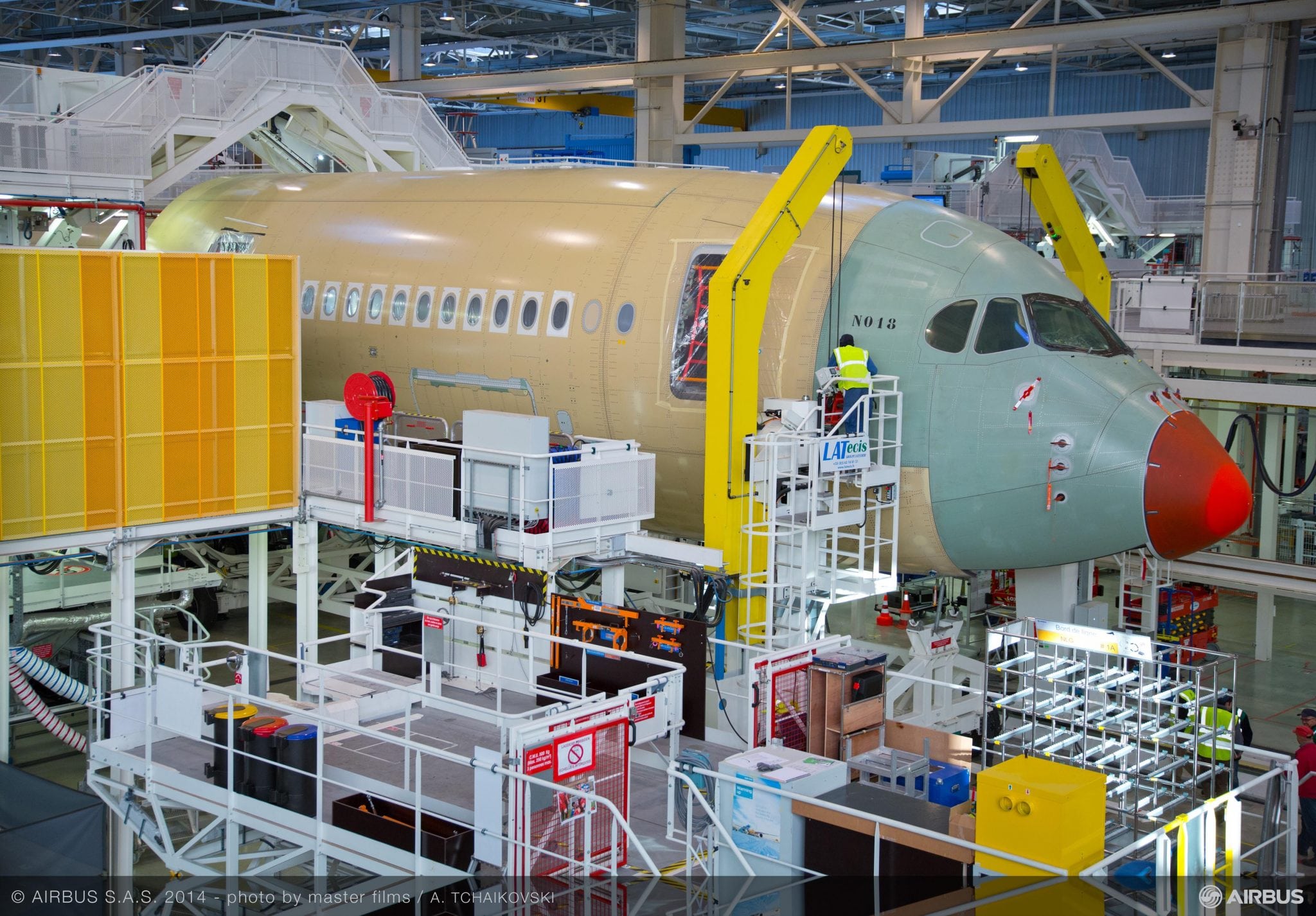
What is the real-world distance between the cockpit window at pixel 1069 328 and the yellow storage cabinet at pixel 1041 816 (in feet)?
25.4

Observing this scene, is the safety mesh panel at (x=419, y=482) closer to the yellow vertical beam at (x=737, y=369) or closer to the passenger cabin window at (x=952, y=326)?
the yellow vertical beam at (x=737, y=369)

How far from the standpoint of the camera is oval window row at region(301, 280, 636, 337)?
19609 mm

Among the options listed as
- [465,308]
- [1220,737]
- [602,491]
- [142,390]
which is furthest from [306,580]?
[1220,737]

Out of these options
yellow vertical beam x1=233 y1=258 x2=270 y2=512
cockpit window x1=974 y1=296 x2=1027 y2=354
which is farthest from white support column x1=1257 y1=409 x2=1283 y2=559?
yellow vertical beam x1=233 y1=258 x2=270 y2=512

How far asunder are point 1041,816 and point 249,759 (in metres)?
7.68

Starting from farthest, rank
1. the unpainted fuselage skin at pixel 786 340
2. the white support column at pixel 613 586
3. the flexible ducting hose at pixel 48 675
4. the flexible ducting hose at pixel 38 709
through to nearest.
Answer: the flexible ducting hose at pixel 48 675
the flexible ducting hose at pixel 38 709
the white support column at pixel 613 586
the unpainted fuselage skin at pixel 786 340

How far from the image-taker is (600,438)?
19688 mm

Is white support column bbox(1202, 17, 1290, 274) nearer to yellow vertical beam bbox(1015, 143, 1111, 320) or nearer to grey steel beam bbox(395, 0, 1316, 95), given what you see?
grey steel beam bbox(395, 0, 1316, 95)

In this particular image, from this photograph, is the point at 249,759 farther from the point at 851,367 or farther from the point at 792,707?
the point at 851,367

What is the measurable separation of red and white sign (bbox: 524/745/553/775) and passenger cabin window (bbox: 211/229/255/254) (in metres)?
17.7

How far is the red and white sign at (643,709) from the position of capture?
13.6 meters

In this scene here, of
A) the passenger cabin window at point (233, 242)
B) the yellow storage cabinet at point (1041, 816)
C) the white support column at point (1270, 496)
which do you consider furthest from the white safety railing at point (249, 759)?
Answer: the white support column at point (1270, 496)

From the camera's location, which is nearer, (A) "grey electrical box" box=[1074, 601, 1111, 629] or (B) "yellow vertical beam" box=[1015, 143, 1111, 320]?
(A) "grey electrical box" box=[1074, 601, 1111, 629]

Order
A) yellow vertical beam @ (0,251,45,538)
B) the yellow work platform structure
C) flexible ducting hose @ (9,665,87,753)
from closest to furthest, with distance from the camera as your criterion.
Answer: yellow vertical beam @ (0,251,45,538), the yellow work platform structure, flexible ducting hose @ (9,665,87,753)
